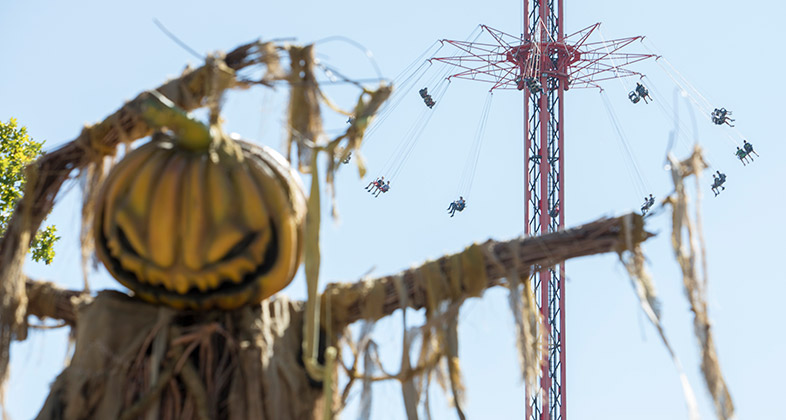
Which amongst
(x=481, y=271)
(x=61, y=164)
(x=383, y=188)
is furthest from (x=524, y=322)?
(x=383, y=188)

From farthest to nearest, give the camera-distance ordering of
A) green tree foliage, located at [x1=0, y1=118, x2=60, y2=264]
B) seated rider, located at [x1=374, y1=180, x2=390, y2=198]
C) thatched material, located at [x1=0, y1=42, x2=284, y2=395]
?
seated rider, located at [x1=374, y1=180, x2=390, y2=198] → green tree foliage, located at [x1=0, y1=118, x2=60, y2=264] → thatched material, located at [x1=0, y1=42, x2=284, y2=395]

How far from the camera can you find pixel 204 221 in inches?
147

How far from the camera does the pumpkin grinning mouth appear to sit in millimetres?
3787

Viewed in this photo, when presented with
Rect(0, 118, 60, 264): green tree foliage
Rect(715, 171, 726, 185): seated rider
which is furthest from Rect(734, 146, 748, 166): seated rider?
Rect(0, 118, 60, 264): green tree foliage

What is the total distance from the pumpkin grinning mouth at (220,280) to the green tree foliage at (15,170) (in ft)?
16.6

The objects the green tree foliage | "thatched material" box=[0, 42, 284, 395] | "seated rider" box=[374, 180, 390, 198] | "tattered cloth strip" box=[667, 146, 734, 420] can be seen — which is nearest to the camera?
"tattered cloth strip" box=[667, 146, 734, 420]

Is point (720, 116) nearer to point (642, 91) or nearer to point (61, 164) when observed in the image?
point (642, 91)

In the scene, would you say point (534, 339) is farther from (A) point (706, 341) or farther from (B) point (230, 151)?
(B) point (230, 151)

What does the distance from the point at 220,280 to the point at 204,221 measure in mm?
220

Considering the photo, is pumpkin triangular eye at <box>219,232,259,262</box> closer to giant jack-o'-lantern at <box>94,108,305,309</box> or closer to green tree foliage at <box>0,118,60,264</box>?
giant jack-o'-lantern at <box>94,108,305,309</box>

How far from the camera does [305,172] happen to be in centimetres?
382

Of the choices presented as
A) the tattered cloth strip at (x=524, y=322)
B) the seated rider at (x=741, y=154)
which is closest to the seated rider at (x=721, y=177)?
the seated rider at (x=741, y=154)

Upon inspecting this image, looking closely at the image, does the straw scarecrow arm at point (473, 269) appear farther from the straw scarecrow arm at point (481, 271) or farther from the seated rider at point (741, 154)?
the seated rider at point (741, 154)

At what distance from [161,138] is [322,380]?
102cm
